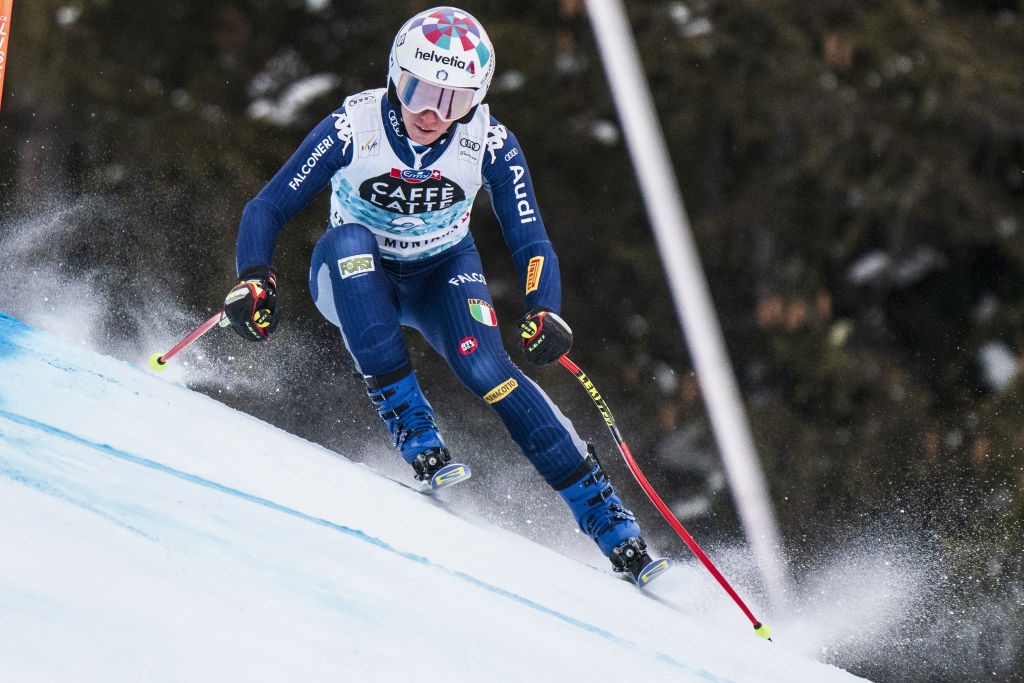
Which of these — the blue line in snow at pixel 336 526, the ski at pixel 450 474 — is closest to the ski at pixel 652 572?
the ski at pixel 450 474

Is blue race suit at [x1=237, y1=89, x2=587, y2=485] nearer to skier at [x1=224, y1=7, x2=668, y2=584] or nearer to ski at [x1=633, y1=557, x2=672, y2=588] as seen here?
skier at [x1=224, y1=7, x2=668, y2=584]

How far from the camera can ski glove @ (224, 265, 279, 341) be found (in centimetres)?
300

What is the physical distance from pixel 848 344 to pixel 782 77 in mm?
2274

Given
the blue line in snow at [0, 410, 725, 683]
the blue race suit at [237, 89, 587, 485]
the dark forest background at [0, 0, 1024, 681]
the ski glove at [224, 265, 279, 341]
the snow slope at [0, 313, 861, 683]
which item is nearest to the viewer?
the snow slope at [0, 313, 861, 683]

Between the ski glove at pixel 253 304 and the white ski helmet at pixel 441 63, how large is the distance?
0.69 meters

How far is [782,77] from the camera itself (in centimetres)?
848

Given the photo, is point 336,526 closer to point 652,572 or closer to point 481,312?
point 481,312

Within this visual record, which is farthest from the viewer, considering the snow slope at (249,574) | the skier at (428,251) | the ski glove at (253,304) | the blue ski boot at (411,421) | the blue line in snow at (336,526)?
the blue ski boot at (411,421)

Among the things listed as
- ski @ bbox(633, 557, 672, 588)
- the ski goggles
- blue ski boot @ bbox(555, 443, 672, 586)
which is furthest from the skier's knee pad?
ski @ bbox(633, 557, 672, 588)

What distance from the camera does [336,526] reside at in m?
2.44

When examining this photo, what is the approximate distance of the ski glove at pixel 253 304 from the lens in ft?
9.85

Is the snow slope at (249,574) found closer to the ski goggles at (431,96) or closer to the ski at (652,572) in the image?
the ski at (652,572)

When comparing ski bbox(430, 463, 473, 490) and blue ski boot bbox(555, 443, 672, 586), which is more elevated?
ski bbox(430, 463, 473, 490)

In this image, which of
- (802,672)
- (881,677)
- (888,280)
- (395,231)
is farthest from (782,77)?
(802,672)
